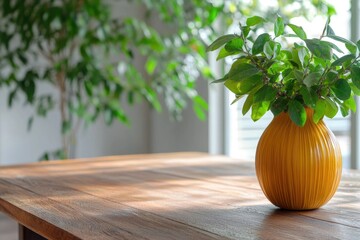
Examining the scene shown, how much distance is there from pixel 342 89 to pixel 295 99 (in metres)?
0.09

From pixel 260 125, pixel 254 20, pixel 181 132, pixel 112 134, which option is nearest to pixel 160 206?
pixel 254 20

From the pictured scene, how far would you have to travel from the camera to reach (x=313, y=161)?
1029mm

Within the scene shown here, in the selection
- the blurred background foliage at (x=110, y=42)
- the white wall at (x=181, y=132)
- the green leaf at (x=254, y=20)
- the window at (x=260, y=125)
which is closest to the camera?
the green leaf at (x=254, y=20)

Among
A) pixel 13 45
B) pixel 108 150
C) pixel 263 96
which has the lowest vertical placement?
pixel 108 150

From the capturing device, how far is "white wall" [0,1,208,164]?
386cm

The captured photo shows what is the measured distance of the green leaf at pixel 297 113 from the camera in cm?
100

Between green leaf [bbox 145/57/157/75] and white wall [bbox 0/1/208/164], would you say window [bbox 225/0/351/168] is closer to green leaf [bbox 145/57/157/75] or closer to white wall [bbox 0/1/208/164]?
white wall [bbox 0/1/208/164]

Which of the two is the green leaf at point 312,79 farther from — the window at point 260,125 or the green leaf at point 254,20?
the window at point 260,125

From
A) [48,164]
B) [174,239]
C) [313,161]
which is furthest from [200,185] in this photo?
[48,164]

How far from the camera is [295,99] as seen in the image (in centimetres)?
103

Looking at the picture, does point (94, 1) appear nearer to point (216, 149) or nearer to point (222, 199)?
point (216, 149)

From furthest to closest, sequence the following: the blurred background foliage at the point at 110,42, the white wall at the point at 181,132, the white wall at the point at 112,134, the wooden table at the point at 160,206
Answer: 1. the white wall at the point at 112,134
2. the white wall at the point at 181,132
3. the blurred background foliage at the point at 110,42
4. the wooden table at the point at 160,206

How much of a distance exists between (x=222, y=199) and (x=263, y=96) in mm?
304

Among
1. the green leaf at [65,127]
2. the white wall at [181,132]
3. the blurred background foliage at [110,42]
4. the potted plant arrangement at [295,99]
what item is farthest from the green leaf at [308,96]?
the white wall at [181,132]
